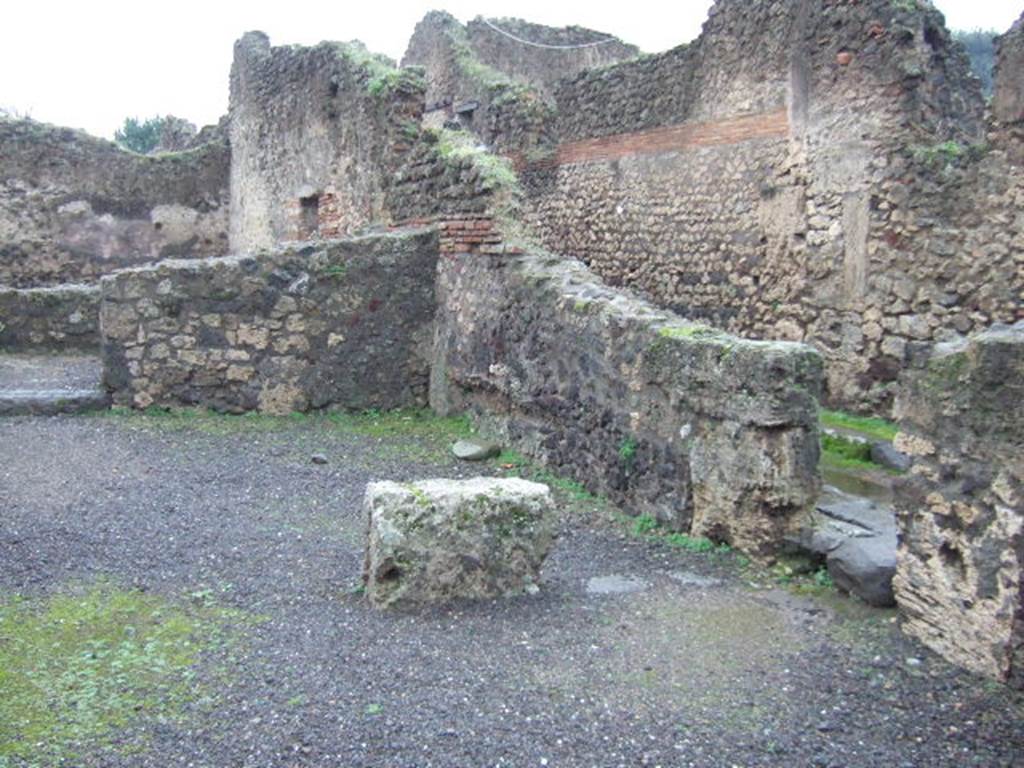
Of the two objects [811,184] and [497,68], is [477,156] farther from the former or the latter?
[497,68]

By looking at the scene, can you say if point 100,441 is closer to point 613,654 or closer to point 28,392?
point 28,392

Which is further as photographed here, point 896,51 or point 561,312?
point 896,51

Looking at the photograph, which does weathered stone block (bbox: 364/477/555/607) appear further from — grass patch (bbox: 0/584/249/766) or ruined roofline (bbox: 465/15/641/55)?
ruined roofline (bbox: 465/15/641/55)

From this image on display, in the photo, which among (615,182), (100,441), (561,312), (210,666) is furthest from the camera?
(615,182)

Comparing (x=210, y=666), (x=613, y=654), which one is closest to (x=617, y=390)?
(x=613, y=654)

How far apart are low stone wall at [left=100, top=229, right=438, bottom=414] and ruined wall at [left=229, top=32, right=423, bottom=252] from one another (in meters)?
1.48

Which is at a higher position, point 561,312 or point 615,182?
point 615,182

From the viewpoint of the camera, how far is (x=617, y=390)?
618 cm

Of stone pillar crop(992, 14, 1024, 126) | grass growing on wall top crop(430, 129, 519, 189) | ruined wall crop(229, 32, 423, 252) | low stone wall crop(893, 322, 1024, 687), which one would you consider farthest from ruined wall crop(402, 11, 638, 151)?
low stone wall crop(893, 322, 1024, 687)

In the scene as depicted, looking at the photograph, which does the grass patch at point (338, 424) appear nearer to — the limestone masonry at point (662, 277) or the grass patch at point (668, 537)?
the limestone masonry at point (662, 277)

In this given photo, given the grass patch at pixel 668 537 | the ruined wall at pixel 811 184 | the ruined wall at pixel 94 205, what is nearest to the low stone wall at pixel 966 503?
the grass patch at pixel 668 537

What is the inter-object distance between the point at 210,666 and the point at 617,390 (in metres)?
3.24

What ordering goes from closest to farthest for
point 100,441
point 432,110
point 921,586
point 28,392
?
point 921,586, point 100,441, point 28,392, point 432,110

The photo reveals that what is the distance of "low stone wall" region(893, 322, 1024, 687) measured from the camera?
3605 mm
